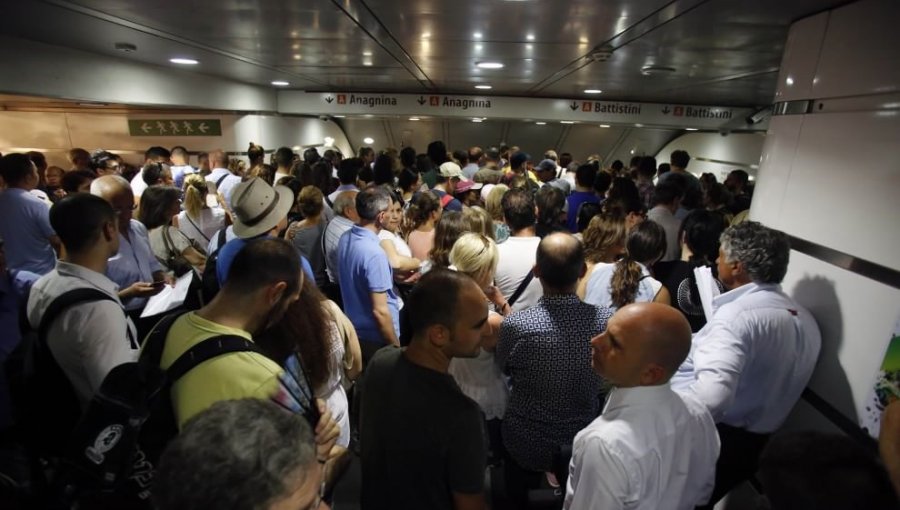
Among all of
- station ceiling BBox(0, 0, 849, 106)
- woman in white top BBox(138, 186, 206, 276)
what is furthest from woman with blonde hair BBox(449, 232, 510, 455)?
woman in white top BBox(138, 186, 206, 276)

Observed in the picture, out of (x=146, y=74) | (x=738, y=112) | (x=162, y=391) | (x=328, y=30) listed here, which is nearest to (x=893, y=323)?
(x=162, y=391)

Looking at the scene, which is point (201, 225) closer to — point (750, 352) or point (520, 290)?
point (520, 290)

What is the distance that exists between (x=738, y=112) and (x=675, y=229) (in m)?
7.05

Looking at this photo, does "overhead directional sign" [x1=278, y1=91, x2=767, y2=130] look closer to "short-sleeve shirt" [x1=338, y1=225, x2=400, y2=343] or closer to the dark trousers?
"short-sleeve shirt" [x1=338, y1=225, x2=400, y2=343]

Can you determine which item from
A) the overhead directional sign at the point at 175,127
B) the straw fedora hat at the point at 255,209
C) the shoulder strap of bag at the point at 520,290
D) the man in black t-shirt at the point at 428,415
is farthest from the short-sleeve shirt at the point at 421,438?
the overhead directional sign at the point at 175,127

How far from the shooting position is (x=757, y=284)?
2.10 m

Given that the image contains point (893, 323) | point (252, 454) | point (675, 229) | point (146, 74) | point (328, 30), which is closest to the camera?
point (252, 454)

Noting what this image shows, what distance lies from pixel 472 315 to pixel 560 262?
2.17 ft

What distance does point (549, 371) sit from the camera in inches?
77.2

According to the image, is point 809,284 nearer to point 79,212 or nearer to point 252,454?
point 252,454

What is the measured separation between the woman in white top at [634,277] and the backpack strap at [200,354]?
2.09 metres

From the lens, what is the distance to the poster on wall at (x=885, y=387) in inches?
61.8

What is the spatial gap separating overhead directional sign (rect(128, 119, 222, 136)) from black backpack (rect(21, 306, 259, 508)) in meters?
7.90

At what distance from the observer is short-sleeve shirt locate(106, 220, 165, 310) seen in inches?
114
